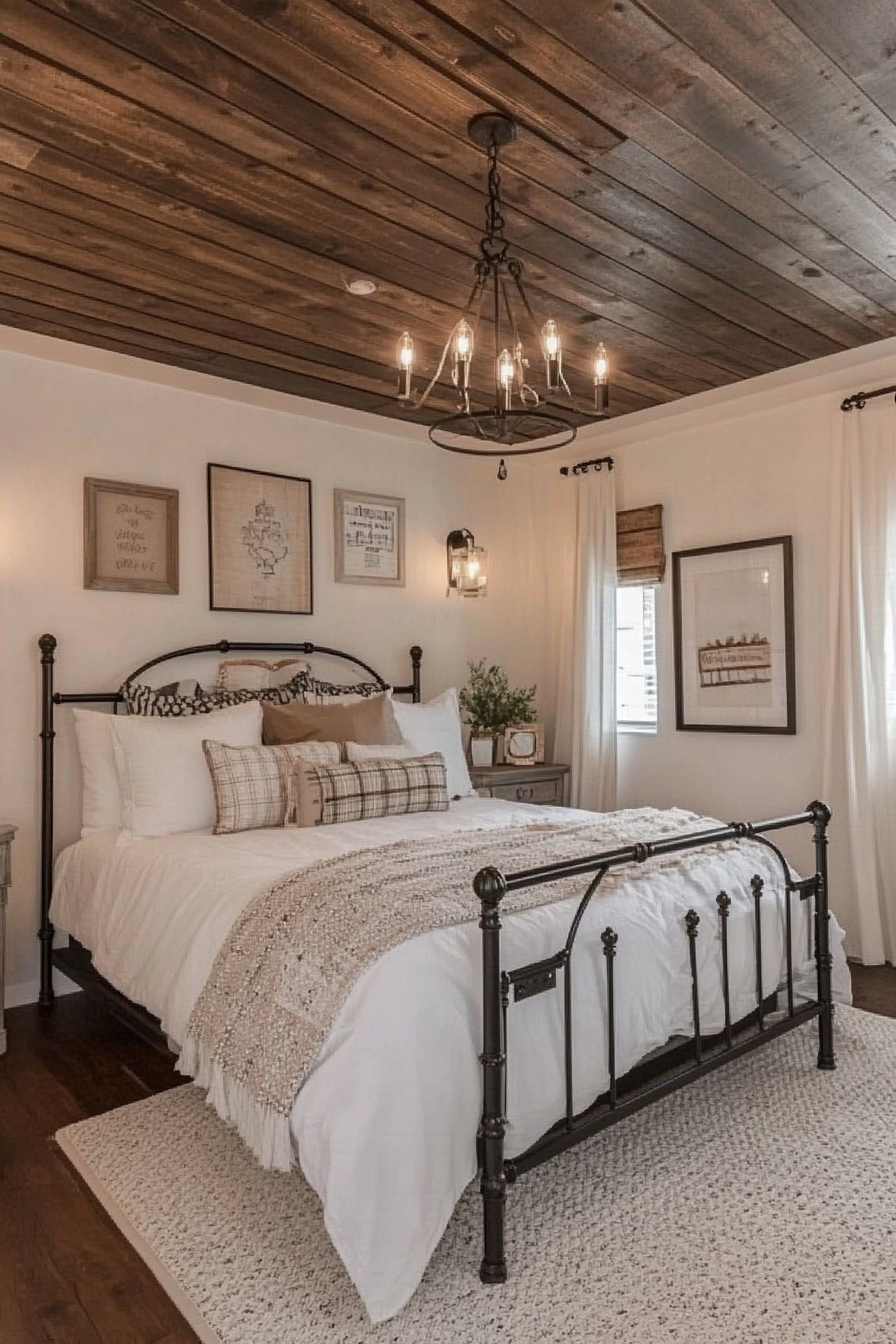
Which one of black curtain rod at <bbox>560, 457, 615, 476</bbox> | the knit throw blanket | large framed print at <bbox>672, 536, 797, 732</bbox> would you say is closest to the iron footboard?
the knit throw blanket

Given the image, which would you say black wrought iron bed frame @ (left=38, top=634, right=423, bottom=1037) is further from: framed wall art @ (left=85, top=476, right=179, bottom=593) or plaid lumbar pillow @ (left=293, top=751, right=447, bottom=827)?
plaid lumbar pillow @ (left=293, top=751, right=447, bottom=827)

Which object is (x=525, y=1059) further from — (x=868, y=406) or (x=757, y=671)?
(x=868, y=406)

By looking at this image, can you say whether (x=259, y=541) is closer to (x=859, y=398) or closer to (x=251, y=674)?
(x=251, y=674)

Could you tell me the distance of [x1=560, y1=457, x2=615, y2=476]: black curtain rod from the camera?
4.91m

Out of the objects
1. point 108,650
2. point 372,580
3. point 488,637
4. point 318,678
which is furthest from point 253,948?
point 488,637

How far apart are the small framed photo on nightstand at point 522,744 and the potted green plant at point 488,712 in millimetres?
47

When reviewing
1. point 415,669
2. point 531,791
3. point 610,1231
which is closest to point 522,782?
point 531,791

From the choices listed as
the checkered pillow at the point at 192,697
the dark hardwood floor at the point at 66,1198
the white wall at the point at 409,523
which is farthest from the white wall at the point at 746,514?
the checkered pillow at the point at 192,697

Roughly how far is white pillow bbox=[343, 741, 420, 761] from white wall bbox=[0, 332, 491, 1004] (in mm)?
932

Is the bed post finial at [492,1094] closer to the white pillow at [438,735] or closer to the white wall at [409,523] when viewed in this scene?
the white pillow at [438,735]

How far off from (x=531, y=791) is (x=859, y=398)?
2365mm

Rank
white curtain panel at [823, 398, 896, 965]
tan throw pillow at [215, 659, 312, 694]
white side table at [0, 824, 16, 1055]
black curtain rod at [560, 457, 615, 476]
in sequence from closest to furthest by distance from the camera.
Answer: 1. white side table at [0, 824, 16, 1055]
2. white curtain panel at [823, 398, 896, 965]
3. tan throw pillow at [215, 659, 312, 694]
4. black curtain rod at [560, 457, 615, 476]

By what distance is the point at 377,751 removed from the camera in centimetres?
354

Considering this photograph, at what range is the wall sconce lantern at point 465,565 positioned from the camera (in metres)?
4.81
